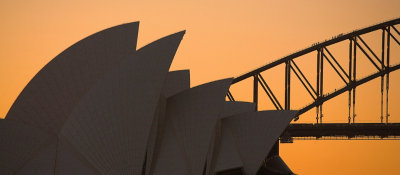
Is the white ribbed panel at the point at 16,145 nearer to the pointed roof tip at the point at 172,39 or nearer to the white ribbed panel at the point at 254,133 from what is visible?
the pointed roof tip at the point at 172,39

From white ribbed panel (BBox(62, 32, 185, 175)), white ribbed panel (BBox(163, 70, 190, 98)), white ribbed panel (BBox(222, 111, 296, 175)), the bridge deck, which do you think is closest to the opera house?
white ribbed panel (BBox(62, 32, 185, 175))

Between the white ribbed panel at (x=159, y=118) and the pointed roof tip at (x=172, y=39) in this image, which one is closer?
the pointed roof tip at (x=172, y=39)

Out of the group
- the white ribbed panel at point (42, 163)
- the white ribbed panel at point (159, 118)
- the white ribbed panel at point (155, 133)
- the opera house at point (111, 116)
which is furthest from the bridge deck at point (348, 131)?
the white ribbed panel at point (42, 163)

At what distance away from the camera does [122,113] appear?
66062 millimetres

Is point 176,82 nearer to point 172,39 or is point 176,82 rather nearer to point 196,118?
point 196,118

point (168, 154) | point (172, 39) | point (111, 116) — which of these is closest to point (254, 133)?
point (168, 154)

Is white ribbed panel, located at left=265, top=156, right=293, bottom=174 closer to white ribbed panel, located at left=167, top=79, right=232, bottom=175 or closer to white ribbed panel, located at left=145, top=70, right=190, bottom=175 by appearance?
white ribbed panel, located at left=145, top=70, right=190, bottom=175

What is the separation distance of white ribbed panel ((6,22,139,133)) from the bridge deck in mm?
60509

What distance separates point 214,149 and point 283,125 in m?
7.95

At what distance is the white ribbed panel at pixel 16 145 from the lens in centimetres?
6594

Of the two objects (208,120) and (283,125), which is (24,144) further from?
(283,125)

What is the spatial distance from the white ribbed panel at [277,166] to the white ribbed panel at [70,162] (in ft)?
139

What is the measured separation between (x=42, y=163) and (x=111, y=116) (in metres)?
5.53

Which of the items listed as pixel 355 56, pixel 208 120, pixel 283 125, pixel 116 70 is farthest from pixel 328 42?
pixel 116 70
